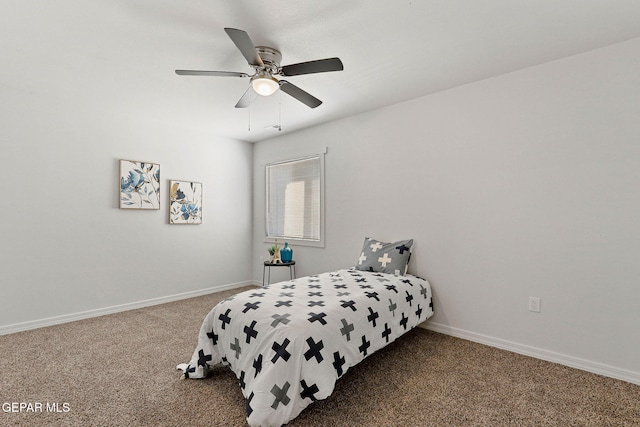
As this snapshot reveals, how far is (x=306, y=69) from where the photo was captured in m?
2.19

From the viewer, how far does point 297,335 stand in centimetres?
180

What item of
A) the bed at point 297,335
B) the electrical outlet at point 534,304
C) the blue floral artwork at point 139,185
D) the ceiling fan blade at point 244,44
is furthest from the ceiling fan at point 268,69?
the electrical outlet at point 534,304

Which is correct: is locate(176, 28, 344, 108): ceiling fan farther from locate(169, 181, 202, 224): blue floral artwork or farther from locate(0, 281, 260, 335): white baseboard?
locate(0, 281, 260, 335): white baseboard

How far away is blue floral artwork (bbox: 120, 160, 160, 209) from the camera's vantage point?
3.89 meters

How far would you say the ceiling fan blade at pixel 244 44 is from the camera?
1777 mm

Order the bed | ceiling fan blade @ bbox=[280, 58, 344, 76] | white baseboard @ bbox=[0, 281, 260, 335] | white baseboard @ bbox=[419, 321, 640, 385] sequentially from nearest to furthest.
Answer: the bed < ceiling fan blade @ bbox=[280, 58, 344, 76] < white baseboard @ bbox=[419, 321, 640, 385] < white baseboard @ bbox=[0, 281, 260, 335]

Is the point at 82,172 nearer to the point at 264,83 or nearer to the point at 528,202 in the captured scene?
the point at 264,83

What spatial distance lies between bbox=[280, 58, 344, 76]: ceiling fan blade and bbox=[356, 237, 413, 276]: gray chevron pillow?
1.90m

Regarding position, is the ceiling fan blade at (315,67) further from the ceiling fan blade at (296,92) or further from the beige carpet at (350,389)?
the beige carpet at (350,389)

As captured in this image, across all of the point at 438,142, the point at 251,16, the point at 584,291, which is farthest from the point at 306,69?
the point at 584,291

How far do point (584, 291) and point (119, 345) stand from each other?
3.91m

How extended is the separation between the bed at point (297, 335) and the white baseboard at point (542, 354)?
0.47 m

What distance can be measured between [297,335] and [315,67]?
5.65 ft

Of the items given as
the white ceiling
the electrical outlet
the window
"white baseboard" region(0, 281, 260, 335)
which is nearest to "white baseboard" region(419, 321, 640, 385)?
the electrical outlet
